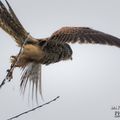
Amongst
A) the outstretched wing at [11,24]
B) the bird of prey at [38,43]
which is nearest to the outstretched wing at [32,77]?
the bird of prey at [38,43]

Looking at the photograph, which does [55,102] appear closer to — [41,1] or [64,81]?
[64,81]

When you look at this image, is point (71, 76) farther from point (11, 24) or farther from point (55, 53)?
point (11, 24)

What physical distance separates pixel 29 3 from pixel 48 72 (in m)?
0.26

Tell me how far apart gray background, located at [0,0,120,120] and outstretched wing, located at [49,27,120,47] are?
244 millimetres

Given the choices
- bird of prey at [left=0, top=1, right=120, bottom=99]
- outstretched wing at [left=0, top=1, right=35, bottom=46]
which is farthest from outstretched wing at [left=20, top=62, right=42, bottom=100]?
outstretched wing at [left=0, top=1, right=35, bottom=46]

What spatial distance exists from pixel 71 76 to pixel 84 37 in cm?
36

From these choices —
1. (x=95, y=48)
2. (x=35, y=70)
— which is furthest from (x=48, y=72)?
(x=95, y=48)

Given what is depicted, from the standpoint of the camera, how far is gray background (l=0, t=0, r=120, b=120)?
1.31 m

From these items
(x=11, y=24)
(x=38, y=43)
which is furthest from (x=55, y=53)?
(x=11, y=24)

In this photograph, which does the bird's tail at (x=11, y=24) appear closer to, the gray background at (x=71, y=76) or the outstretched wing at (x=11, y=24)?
the outstretched wing at (x=11, y=24)

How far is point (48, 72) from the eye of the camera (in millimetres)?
1308

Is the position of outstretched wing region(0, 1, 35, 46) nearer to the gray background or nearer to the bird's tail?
the bird's tail

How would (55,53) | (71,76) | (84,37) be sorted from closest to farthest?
(84,37), (55,53), (71,76)

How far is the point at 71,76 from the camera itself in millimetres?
1334
